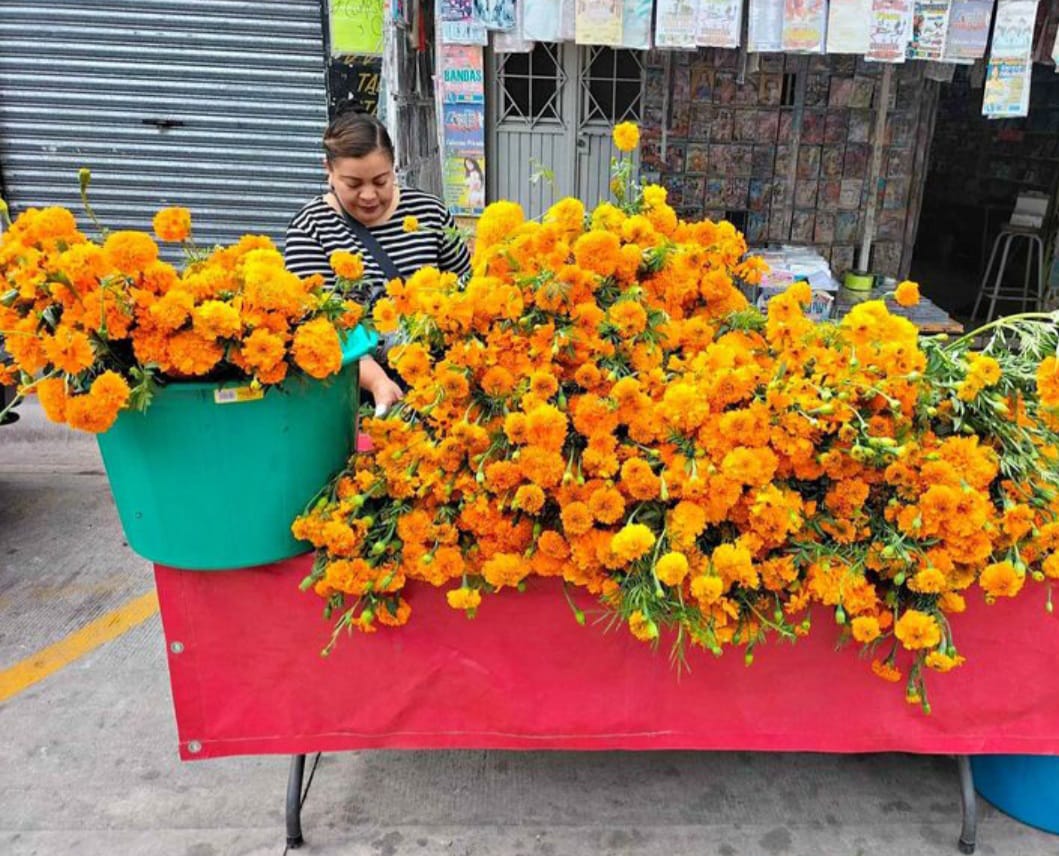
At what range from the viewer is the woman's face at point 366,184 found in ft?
7.68

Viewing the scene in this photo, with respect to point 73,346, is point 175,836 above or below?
below

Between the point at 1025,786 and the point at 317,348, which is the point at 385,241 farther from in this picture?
the point at 1025,786

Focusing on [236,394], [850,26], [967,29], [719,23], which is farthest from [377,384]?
[967,29]

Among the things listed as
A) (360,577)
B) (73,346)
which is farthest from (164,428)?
(360,577)

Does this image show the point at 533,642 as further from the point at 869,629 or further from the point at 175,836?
the point at 175,836

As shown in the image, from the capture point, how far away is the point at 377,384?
7.02 ft

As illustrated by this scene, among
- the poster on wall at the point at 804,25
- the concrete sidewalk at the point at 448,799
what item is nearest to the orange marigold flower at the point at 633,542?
the concrete sidewalk at the point at 448,799

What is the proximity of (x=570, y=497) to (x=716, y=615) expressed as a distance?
0.34 meters

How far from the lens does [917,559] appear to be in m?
1.55

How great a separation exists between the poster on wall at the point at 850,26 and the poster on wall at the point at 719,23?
15.2 inches

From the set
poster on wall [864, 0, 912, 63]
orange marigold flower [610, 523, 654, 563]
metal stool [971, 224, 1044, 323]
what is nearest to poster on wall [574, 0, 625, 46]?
poster on wall [864, 0, 912, 63]

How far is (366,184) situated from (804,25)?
2306 millimetres

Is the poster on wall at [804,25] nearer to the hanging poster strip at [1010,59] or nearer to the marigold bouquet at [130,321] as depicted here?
the hanging poster strip at [1010,59]

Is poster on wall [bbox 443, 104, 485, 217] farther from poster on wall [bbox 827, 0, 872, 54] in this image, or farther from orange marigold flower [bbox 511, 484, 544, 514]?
orange marigold flower [bbox 511, 484, 544, 514]
